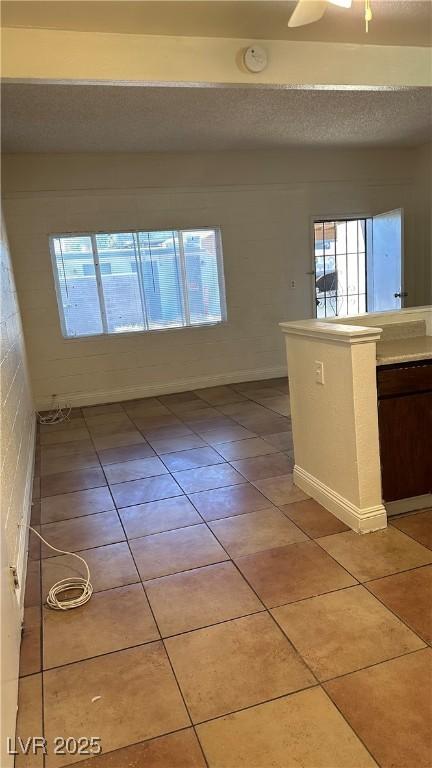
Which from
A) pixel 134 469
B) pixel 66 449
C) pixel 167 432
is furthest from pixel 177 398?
pixel 134 469

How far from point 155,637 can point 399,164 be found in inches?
263

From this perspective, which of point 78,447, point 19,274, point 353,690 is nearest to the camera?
point 353,690

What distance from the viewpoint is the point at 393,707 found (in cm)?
163

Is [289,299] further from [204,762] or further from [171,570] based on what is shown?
[204,762]

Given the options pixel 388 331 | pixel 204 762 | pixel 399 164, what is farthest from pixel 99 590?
pixel 399 164

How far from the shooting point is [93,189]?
18.6ft

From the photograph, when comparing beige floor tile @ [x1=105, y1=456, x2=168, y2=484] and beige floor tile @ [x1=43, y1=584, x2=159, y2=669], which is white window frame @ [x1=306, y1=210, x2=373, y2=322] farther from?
beige floor tile @ [x1=43, y1=584, x2=159, y2=669]

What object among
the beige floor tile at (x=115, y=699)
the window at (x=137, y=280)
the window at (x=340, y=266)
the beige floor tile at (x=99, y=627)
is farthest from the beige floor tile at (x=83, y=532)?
the window at (x=340, y=266)

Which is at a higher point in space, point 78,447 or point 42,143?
point 42,143

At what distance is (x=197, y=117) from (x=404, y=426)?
133 inches

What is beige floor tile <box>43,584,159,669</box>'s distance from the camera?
2022mm

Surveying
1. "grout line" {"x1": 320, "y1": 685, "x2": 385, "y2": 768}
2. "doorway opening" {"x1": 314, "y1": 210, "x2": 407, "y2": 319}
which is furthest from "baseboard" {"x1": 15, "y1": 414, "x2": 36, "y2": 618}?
"doorway opening" {"x1": 314, "y1": 210, "x2": 407, "y2": 319}

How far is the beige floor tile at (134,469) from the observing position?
3.80 metres

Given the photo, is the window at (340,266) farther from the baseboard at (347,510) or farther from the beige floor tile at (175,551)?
the beige floor tile at (175,551)
